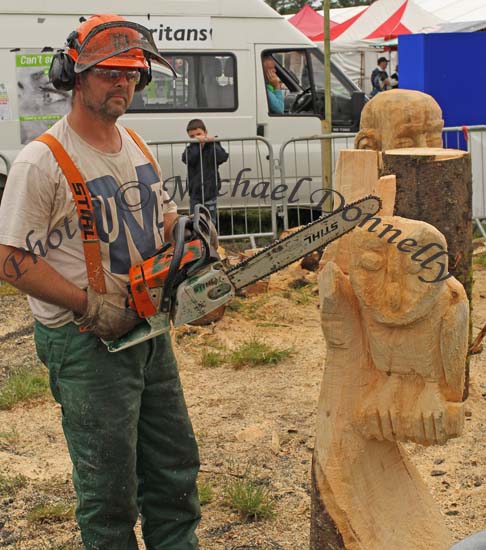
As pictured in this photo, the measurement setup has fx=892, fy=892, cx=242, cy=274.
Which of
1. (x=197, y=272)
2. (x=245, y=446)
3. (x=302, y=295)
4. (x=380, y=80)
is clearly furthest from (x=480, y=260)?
(x=380, y=80)

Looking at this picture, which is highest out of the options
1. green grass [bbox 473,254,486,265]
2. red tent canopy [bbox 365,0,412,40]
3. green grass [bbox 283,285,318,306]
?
red tent canopy [bbox 365,0,412,40]

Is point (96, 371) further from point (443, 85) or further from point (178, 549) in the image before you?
point (443, 85)

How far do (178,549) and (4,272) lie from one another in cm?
115

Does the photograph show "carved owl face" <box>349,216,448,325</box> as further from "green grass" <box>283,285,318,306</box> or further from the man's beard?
"green grass" <box>283,285,318,306</box>

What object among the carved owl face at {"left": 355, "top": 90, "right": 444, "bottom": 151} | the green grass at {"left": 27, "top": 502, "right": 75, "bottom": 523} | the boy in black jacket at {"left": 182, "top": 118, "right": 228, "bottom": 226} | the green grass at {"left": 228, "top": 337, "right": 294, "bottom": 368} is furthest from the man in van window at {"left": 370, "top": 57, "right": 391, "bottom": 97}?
the green grass at {"left": 27, "top": 502, "right": 75, "bottom": 523}

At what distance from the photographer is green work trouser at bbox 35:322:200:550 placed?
272 cm

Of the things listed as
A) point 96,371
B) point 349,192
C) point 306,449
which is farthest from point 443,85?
point 96,371

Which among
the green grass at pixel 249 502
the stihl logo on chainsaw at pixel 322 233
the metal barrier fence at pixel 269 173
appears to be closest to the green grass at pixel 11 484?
the green grass at pixel 249 502

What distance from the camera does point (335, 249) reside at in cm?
284

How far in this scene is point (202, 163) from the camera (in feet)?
27.9

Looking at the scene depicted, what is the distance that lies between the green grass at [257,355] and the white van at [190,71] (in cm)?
411

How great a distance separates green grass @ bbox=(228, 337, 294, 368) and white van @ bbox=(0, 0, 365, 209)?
411cm

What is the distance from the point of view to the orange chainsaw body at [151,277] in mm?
2615

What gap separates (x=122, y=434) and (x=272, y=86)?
7268 mm
